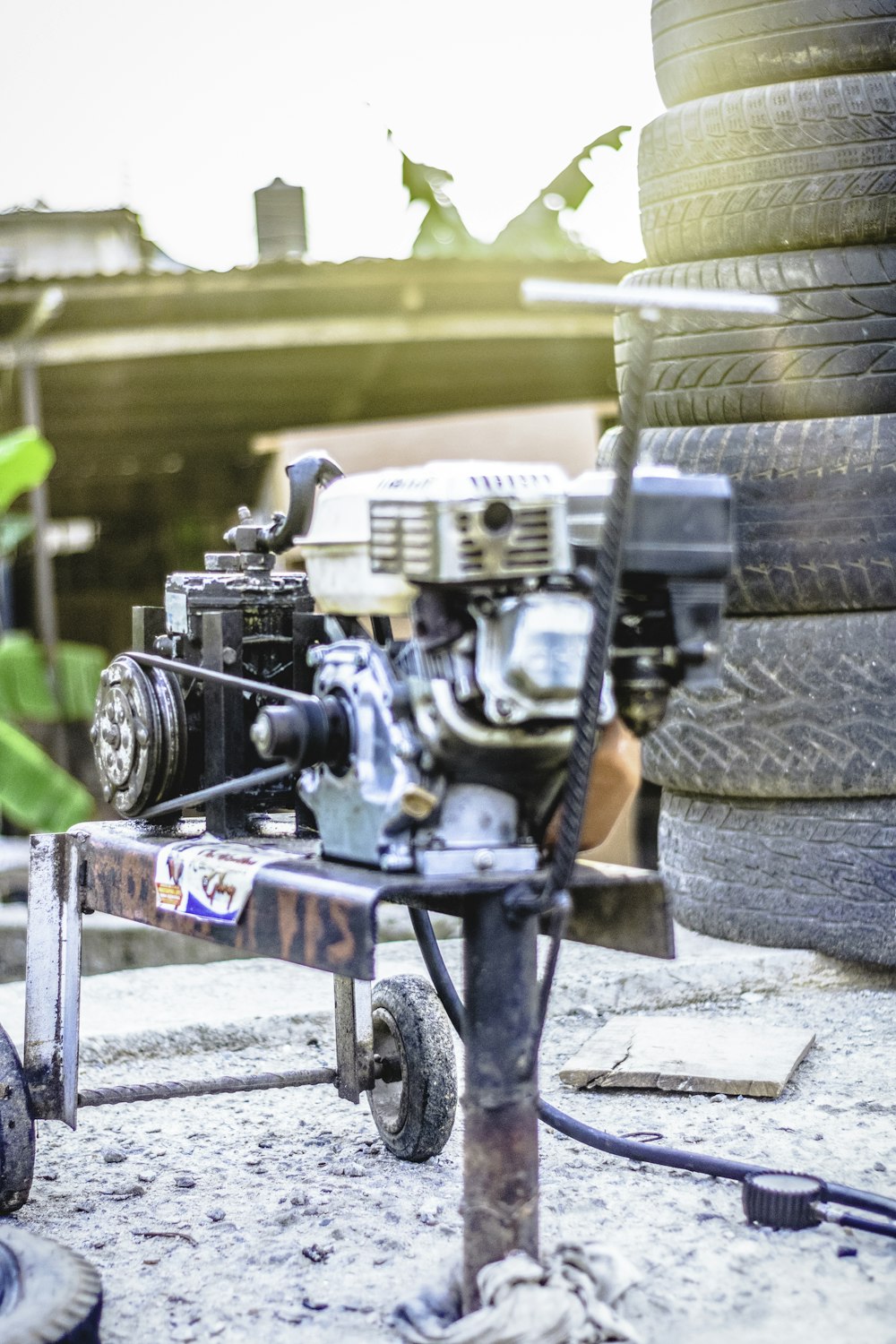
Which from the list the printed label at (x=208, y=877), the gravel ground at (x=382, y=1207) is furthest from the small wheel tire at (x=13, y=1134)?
the printed label at (x=208, y=877)

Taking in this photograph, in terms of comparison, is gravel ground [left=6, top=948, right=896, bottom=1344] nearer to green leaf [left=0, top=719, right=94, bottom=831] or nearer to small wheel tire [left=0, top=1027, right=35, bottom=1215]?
small wheel tire [left=0, top=1027, right=35, bottom=1215]

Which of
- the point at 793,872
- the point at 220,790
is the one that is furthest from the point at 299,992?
the point at 220,790

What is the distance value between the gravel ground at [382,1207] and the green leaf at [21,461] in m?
3.96

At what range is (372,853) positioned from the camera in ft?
6.31

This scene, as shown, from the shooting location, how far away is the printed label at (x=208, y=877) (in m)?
2.03

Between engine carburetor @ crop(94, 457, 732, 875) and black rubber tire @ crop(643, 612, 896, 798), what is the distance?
169 cm

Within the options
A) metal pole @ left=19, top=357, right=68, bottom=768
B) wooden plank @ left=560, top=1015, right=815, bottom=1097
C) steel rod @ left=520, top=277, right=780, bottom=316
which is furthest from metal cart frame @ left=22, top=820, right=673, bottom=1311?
metal pole @ left=19, top=357, right=68, bottom=768

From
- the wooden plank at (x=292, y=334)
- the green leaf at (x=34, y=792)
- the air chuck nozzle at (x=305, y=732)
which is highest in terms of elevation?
the wooden plank at (x=292, y=334)

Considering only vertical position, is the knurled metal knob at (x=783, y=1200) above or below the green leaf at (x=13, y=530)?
below

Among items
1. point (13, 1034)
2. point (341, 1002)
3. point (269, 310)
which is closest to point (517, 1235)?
point (341, 1002)

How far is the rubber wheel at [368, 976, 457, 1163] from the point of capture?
259 cm

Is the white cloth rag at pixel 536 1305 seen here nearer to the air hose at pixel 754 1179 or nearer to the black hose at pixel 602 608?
the air hose at pixel 754 1179

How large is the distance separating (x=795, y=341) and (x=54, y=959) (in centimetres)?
224

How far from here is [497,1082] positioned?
1.84 meters
